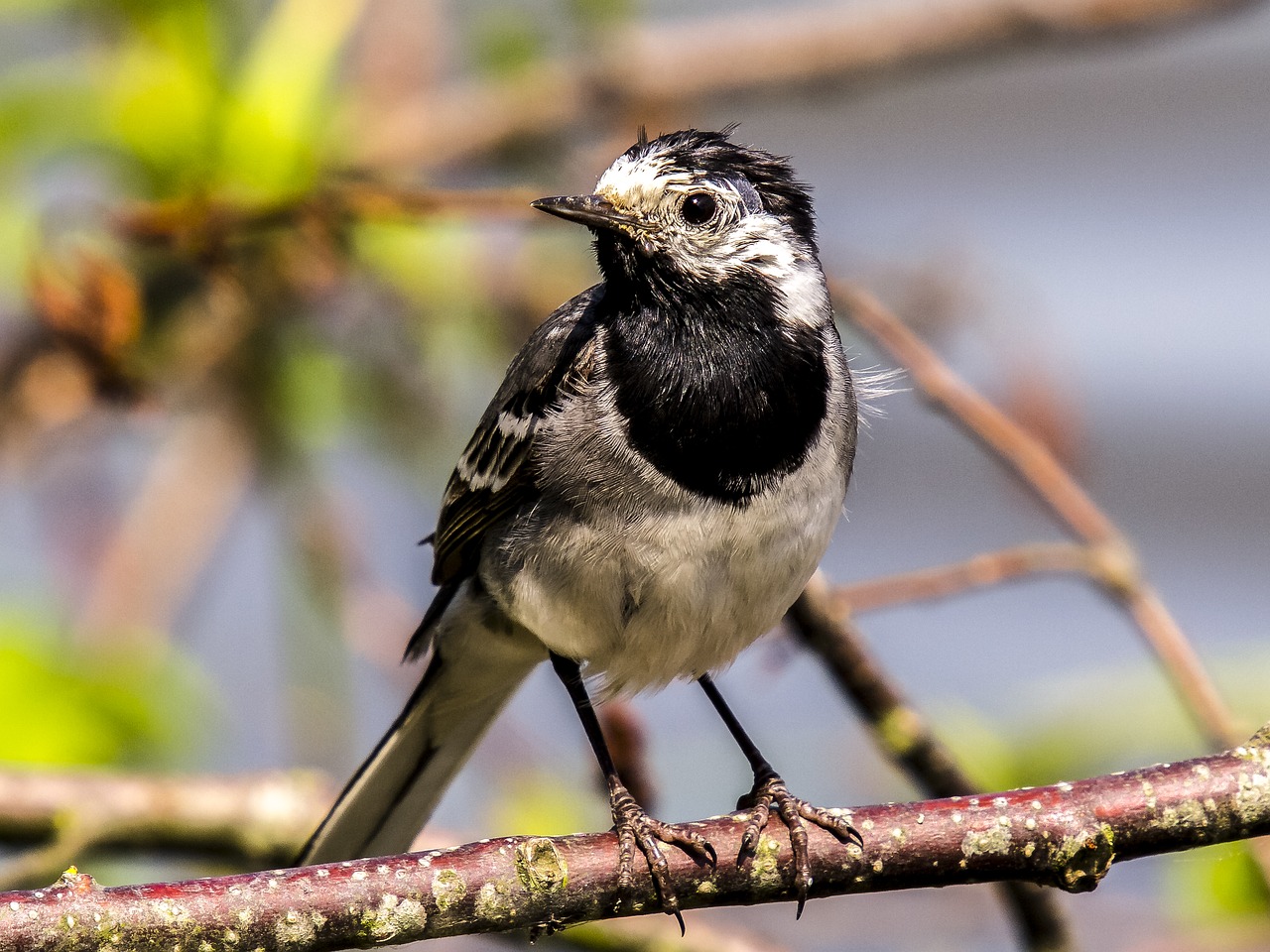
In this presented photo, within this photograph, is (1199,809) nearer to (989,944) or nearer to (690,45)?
(989,944)

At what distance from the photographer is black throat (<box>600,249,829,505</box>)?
2.92m

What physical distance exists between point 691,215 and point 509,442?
2.05ft

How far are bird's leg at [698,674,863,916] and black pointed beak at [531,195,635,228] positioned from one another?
1.19 m

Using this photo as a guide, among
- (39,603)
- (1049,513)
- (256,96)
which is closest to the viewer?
(1049,513)

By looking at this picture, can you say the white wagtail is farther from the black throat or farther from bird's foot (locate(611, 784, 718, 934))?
bird's foot (locate(611, 784, 718, 934))

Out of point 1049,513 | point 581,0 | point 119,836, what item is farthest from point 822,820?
point 581,0

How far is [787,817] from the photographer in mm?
2701

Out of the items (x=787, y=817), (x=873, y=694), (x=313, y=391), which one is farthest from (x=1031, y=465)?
(x=313, y=391)

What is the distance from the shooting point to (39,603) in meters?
4.02

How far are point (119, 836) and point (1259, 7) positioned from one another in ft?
15.2

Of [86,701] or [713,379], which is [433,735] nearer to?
[86,701]

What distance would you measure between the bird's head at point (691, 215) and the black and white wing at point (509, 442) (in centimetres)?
20

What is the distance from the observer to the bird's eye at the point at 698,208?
10.2 ft

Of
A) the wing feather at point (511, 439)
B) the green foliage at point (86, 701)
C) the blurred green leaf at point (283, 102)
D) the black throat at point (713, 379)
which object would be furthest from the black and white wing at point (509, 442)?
the blurred green leaf at point (283, 102)
